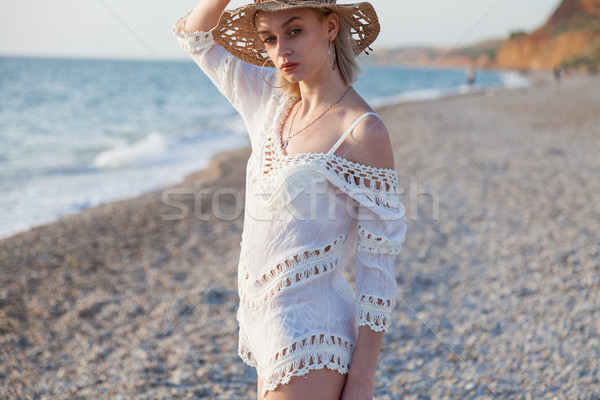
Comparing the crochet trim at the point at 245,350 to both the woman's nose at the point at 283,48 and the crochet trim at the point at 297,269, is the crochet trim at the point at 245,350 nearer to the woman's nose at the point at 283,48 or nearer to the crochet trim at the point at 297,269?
the crochet trim at the point at 297,269

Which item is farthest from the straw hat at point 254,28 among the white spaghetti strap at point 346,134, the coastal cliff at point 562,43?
the coastal cliff at point 562,43

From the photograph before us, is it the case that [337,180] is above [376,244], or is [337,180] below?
above

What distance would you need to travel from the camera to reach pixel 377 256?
1.40 m

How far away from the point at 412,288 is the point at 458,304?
19.8 inches

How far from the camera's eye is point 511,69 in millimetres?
93875

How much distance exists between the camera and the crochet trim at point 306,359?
4.60 ft

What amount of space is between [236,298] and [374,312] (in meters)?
3.49

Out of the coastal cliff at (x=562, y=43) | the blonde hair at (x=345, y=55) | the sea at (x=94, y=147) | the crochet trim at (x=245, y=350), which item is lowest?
the crochet trim at (x=245, y=350)

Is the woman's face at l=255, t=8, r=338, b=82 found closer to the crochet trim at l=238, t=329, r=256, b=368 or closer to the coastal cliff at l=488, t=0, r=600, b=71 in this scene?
the crochet trim at l=238, t=329, r=256, b=368

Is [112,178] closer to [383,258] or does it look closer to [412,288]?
[412,288]

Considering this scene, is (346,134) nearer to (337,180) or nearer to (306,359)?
(337,180)

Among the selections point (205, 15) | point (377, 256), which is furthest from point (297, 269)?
point (205, 15)

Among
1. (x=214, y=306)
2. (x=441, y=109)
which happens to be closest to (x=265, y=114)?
(x=214, y=306)

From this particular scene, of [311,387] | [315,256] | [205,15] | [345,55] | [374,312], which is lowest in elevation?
[311,387]
